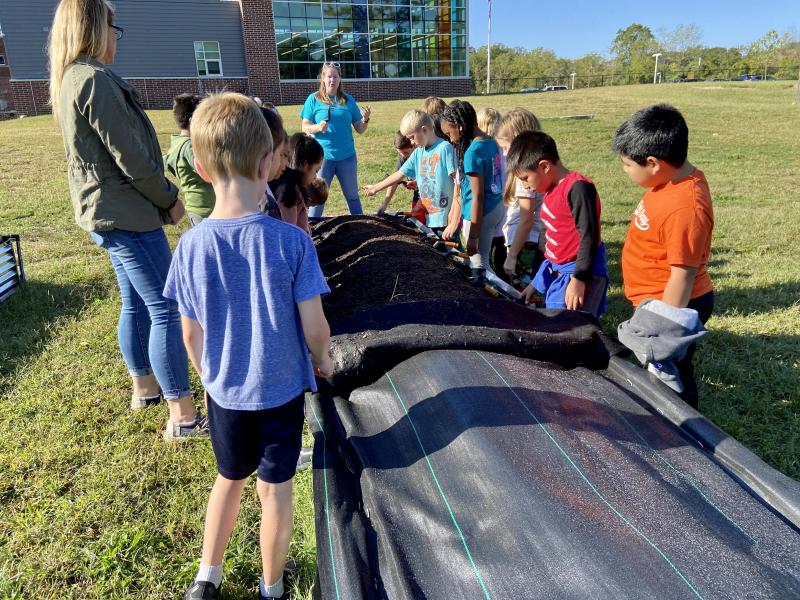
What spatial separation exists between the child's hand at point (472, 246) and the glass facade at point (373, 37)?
3026 centimetres

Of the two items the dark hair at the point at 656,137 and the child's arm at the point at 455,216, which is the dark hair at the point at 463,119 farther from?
the dark hair at the point at 656,137

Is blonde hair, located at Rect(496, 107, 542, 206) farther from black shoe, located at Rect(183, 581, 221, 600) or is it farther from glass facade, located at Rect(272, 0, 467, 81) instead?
glass facade, located at Rect(272, 0, 467, 81)

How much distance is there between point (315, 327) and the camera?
1.67 meters

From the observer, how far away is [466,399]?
2045mm

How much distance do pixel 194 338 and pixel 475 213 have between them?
109 inches

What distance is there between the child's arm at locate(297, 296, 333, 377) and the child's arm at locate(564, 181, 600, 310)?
1677 mm

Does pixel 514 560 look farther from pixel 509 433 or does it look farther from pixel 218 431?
pixel 218 431

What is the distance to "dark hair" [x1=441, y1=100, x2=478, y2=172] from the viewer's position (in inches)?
170

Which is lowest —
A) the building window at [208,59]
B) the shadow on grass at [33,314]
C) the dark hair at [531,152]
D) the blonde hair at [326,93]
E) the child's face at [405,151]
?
the shadow on grass at [33,314]

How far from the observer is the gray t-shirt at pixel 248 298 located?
156cm

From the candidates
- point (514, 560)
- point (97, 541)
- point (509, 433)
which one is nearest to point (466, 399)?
point (509, 433)

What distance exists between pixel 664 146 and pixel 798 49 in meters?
77.4

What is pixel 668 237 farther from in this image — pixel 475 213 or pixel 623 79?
pixel 623 79

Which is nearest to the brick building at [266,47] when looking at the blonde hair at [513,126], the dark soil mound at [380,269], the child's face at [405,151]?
the child's face at [405,151]
